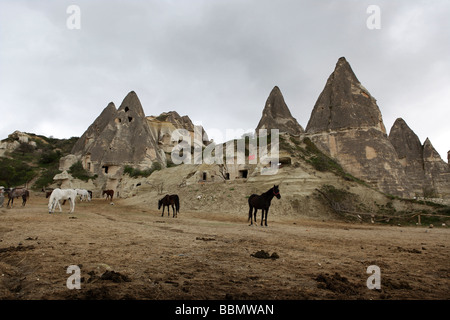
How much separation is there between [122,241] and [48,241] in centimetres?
162

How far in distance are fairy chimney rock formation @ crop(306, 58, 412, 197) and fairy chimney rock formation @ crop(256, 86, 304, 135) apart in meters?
7.32

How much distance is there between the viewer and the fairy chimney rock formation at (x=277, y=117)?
1700 inches

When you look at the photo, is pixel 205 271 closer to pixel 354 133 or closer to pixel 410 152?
pixel 354 133

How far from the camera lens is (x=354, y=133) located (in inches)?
1212

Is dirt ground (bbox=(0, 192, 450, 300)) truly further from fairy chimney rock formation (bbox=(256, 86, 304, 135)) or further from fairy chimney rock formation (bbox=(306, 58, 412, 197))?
fairy chimney rock formation (bbox=(256, 86, 304, 135))

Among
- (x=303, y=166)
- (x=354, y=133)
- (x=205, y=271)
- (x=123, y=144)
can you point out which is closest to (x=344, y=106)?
(x=354, y=133)

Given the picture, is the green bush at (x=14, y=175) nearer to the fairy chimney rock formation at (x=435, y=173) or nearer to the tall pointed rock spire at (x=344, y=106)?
the tall pointed rock spire at (x=344, y=106)

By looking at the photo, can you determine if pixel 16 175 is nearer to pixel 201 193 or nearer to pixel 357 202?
pixel 201 193

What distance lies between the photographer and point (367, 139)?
30219 millimetres

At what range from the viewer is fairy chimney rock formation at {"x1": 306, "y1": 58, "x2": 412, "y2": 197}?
94.7ft

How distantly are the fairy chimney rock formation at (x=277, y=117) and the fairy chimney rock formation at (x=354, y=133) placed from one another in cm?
732

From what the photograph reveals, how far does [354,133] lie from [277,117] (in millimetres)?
15628

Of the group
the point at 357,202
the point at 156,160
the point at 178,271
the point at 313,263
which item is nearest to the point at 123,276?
the point at 178,271

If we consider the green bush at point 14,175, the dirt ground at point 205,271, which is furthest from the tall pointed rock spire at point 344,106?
the green bush at point 14,175
